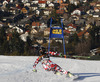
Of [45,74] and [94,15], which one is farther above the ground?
[45,74]

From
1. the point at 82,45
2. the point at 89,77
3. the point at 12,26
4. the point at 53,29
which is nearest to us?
the point at 89,77

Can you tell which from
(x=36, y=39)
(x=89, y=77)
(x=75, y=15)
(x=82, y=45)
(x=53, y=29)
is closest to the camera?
(x=89, y=77)

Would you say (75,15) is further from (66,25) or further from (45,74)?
(45,74)

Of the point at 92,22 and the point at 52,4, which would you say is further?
the point at 52,4

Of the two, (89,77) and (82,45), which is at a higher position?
(89,77)

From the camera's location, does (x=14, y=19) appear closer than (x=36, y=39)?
No

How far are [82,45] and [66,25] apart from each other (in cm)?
3656

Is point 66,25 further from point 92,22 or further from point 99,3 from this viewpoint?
point 99,3

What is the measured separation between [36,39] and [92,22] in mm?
21592

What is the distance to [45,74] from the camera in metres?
8.91

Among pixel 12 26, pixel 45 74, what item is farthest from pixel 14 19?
pixel 45 74

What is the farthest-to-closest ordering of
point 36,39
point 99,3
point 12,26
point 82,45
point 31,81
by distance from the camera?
point 99,3
point 12,26
point 36,39
point 82,45
point 31,81

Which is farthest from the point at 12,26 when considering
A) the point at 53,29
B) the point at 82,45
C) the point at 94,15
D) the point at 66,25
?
the point at 53,29

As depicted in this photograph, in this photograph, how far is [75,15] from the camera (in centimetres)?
8375
